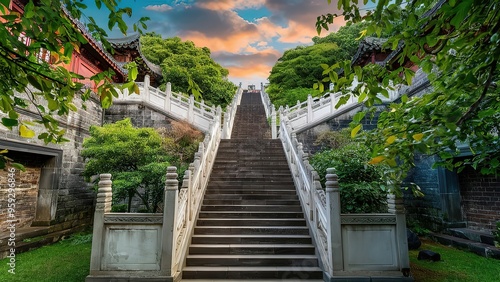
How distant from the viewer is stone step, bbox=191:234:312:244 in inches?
237

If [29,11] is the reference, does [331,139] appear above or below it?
above

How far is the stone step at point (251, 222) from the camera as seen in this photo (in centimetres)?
662

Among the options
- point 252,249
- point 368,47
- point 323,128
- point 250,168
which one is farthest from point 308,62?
point 252,249

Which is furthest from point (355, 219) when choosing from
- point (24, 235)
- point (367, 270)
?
point (24, 235)

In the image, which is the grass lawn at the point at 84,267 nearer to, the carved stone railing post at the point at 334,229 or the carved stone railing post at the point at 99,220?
the carved stone railing post at the point at 99,220

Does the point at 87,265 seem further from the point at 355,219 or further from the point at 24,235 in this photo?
the point at 355,219

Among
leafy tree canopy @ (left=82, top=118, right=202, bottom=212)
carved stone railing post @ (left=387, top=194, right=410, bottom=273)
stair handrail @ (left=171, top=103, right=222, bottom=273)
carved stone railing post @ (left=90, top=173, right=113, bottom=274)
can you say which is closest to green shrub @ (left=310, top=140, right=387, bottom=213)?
carved stone railing post @ (left=387, top=194, right=410, bottom=273)

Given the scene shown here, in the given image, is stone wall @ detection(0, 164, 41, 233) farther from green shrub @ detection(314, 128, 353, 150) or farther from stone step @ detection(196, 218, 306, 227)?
green shrub @ detection(314, 128, 353, 150)

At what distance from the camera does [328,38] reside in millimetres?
29109

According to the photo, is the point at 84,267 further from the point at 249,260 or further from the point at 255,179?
the point at 255,179

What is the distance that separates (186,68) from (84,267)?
57.4 ft

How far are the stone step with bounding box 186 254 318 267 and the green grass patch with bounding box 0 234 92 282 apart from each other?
6.86ft

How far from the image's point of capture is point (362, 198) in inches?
235

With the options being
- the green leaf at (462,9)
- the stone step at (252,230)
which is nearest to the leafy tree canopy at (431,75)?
the green leaf at (462,9)
